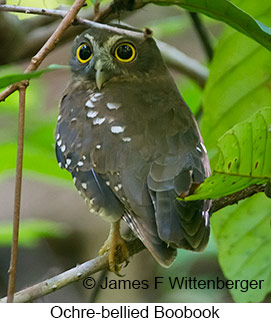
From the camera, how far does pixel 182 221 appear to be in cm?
121

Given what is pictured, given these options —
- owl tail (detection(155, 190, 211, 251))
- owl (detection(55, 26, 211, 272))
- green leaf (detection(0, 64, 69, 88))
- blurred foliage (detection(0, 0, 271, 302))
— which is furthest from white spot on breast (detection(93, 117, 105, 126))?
green leaf (detection(0, 64, 69, 88))

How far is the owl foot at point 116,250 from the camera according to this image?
1435 millimetres

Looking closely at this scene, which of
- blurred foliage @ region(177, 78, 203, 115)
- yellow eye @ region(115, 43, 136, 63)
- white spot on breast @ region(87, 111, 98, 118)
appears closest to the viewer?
white spot on breast @ region(87, 111, 98, 118)

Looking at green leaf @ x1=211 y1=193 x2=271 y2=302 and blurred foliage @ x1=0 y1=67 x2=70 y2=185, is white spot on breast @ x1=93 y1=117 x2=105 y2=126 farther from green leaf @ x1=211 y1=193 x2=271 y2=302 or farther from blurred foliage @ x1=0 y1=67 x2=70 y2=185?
green leaf @ x1=211 y1=193 x2=271 y2=302

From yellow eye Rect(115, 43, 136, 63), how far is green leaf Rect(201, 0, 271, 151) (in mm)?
330

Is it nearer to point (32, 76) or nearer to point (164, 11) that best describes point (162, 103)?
point (164, 11)

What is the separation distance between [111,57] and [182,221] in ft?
2.10

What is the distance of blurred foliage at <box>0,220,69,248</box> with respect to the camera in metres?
1.71

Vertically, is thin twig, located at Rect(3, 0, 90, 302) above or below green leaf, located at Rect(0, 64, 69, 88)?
below

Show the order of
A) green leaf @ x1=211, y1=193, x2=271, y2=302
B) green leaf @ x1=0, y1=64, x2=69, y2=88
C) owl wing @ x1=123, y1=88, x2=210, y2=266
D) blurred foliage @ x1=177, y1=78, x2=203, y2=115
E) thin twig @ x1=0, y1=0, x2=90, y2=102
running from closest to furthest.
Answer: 1. green leaf @ x1=0, y1=64, x2=69, y2=88
2. thin twig @ x1=0, y1=0, x2=90, y2=102
3. owl wing @ x1=123, y1=88, x2=210, y2=266
4. green leaf @ x1=211, y1=193, x2=271, y2=302
5. blurred foliage @ x1=177, y1=78, x2=203, y2=115

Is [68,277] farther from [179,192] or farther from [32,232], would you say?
[32,232]
